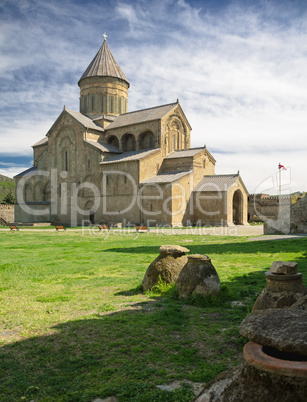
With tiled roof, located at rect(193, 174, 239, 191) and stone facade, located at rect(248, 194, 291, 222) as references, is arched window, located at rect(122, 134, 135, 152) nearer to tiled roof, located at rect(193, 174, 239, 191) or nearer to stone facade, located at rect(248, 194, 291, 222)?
tiled roof, located at rect(193, 174, 239, 191)

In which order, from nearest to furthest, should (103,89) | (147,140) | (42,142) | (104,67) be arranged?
(147,140) < (103,89) < (104,67) < (42,142)

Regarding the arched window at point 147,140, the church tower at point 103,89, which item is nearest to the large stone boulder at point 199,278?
the arched window at point 147,140

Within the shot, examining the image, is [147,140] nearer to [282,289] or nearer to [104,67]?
[104,67]

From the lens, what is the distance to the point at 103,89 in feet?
115

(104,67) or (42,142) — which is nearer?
(104,67)

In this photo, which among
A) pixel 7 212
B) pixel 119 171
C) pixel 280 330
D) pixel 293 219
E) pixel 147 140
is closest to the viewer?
pixel 280 330

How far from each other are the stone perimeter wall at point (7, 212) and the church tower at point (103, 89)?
13856 mm

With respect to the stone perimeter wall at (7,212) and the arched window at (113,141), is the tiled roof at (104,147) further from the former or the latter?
the stone perimeter wall at (7,212)

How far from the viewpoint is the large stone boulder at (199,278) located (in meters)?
4.99

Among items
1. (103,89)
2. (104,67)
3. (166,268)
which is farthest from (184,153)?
(166,268)

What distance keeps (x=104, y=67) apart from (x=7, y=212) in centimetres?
1949

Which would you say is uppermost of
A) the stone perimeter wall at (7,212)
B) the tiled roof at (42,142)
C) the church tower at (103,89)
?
the church tower at (103,89)

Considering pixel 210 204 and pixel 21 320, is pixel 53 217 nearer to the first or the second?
pixel 210 204

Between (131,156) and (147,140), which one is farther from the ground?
(147,140)
